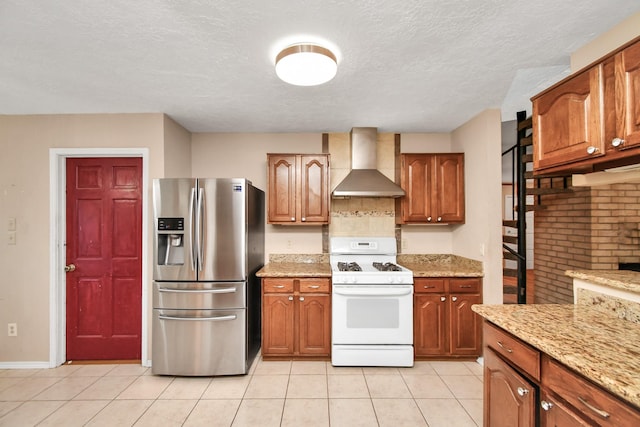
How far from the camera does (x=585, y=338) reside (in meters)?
1.23

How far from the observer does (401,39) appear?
179 cm

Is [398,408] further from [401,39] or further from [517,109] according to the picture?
[517,109]

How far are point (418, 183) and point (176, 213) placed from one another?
251cm

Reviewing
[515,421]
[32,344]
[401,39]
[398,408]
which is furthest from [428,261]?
[32,344]

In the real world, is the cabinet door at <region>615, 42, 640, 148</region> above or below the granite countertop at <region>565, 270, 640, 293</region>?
above

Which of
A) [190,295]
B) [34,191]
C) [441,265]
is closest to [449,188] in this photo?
[441,265]

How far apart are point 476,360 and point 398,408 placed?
1.22 m

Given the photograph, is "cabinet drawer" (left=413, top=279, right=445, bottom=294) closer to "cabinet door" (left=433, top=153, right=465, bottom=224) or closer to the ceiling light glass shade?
"cabinet door" (left=433, top=153, right=465, bottom=224)

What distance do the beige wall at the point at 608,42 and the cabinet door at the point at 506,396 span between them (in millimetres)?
1855

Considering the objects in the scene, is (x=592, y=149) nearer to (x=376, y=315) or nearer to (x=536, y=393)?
(x=536, y=393)

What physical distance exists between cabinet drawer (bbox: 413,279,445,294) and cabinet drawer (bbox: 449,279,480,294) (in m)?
0.09

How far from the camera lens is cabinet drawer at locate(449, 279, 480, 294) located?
2.97m

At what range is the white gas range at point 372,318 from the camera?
9.34ft

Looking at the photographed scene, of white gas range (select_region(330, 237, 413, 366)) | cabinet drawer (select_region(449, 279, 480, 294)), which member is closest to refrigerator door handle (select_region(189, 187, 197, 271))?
white gas range (select_region(330, 237, 413, 366))
